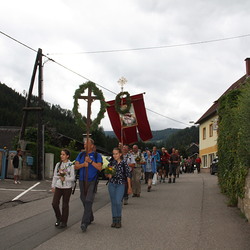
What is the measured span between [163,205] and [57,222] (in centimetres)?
387

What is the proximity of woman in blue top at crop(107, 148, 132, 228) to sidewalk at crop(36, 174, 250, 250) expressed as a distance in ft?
0.96

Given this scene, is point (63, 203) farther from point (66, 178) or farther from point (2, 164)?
point (2, 164)

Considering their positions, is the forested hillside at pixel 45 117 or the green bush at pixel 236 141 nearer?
the green bush at pixel 236 141

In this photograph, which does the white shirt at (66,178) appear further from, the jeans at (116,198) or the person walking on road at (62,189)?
the jeans at (116,198)

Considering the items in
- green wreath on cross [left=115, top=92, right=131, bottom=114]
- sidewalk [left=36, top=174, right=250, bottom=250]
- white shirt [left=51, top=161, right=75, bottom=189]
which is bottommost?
sidewalk [left=36, top=174, right=250, bottom=250]

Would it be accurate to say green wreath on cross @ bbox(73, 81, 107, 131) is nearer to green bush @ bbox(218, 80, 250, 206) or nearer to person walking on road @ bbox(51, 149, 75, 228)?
person walking on road @ bbox(51, 149, 75, 228)

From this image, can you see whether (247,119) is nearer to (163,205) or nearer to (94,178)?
(94,178)

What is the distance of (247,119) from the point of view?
7234 mm

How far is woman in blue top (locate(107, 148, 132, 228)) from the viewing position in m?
7.13

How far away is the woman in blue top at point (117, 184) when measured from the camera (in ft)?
23.4

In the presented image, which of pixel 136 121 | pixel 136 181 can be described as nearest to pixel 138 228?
pixel 136 181

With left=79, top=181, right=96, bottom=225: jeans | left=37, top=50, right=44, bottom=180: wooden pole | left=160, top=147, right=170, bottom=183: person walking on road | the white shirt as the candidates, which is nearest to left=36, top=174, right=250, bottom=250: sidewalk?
left=79, top=181, right=96, bottom=225: jeans

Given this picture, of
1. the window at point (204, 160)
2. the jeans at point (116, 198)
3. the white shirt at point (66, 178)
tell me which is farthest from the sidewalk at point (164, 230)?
the window at point (204, 160)

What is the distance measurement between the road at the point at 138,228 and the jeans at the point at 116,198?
0.34 meters
